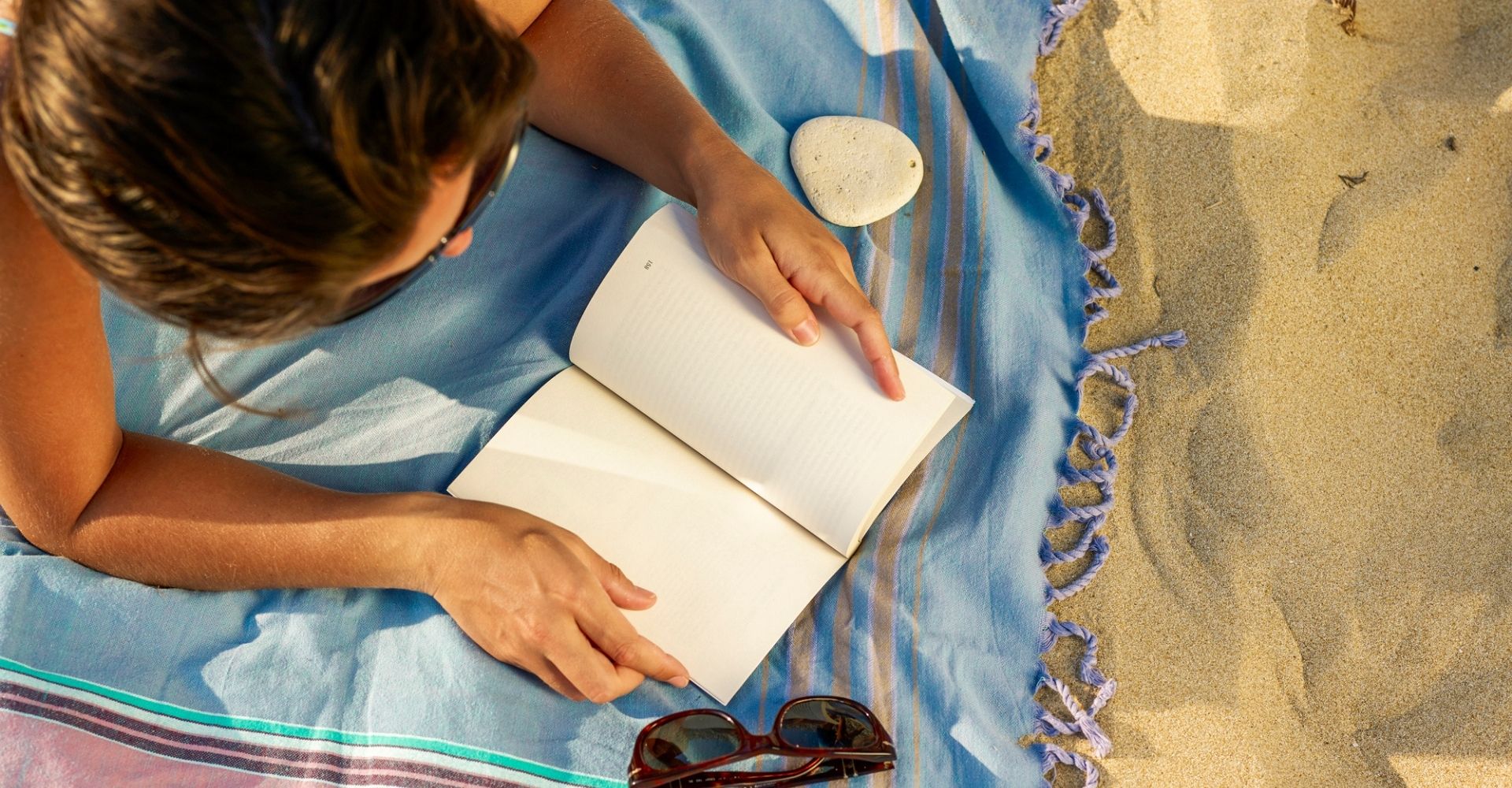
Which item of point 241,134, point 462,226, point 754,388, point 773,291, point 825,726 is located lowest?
point 825,726

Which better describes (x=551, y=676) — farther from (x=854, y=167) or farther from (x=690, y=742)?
(x=854, y=167)

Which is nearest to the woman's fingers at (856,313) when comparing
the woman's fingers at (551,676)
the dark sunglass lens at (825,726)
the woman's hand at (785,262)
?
the woman's hand at (785,262)

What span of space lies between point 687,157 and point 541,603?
61cm

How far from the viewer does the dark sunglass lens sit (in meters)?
1.14

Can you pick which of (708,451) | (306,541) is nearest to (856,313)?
(708,451)

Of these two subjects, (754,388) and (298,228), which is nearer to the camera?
(298,228)

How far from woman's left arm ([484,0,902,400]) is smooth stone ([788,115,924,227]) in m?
0.22

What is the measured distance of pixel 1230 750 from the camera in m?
1.35

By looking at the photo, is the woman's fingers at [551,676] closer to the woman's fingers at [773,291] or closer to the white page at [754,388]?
the white page at [754,388]

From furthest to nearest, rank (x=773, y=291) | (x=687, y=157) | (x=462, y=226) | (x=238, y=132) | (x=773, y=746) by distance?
(x=687, y=157) < (x=773, y=291) < (x=773, y=746) < (x=462, y=226) < (x=238, y=132)

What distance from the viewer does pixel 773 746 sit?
43.6 inches

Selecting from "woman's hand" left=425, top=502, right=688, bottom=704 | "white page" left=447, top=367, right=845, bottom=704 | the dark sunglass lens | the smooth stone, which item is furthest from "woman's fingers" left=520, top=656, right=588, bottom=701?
the smooth stone

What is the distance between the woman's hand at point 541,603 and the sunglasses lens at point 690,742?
0.08 metres

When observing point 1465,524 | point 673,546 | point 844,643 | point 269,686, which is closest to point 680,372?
point 673,546
